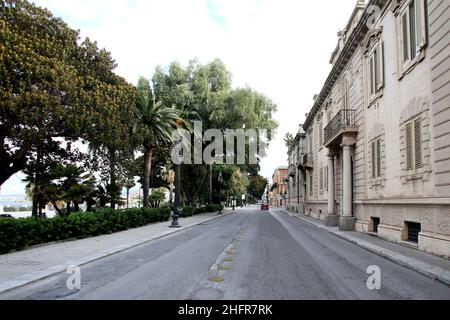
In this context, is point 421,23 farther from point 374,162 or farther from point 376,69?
point 374,162

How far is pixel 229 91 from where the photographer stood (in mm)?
36781

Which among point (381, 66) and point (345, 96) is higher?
point (345, 96)

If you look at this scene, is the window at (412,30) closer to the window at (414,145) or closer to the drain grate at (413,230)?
the window at (414,145)

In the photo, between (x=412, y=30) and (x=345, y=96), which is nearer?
(x=412, y=30)

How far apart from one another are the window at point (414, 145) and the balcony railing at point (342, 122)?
6640 millimetres

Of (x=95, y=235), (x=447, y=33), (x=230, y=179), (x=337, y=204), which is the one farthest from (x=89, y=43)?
(x=230, y=179)

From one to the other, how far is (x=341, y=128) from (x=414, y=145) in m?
7.44

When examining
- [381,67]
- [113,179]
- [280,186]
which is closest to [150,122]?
[113,179]

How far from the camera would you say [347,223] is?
1964 centimetres

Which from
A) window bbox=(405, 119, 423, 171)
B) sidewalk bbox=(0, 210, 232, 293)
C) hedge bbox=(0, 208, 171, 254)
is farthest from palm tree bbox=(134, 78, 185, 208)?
window bbox=(405, 119, 423, 171)

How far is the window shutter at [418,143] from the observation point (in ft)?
40.9

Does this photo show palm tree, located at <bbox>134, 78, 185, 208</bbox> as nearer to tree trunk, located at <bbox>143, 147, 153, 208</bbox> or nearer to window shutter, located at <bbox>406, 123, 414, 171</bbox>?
tree trunk, located at <bbox>143, 147, 153, 208</bbox>

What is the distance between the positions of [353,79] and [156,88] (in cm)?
2179

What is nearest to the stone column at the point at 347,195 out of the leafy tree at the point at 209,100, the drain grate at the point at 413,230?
the drain grate at the point at 413,230
